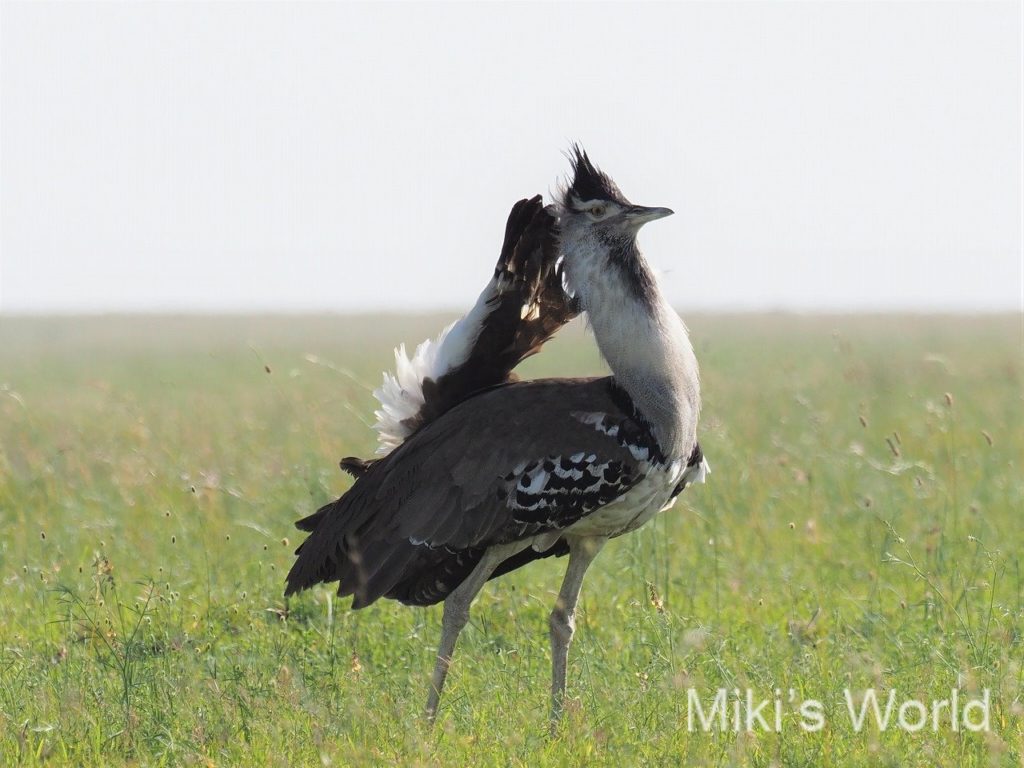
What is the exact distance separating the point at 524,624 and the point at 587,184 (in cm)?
185

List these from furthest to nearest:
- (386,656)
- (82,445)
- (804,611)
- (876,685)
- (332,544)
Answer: (82,445) → (804,611) → (386,656) → (332,544) → (876,685)

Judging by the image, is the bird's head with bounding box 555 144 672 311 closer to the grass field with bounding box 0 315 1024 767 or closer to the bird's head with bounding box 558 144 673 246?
the bird's head with bounding box 558 144 673 246

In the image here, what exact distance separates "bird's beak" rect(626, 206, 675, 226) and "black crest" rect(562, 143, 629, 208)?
0.08 metres

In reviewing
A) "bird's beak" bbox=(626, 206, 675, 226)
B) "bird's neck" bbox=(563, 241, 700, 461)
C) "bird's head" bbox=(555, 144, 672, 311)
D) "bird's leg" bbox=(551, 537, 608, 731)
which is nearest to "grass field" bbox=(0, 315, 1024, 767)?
"bird's leg" bbox=(551, 537, 608, 731)

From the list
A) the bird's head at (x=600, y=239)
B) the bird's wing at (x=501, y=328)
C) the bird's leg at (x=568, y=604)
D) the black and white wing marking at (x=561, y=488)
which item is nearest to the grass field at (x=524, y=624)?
the bird's leg at (x=568, y=604)

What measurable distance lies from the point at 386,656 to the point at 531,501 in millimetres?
1195

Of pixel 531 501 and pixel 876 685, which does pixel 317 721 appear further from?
pixel 876 685

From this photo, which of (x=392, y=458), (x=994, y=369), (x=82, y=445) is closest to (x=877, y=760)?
(x=392, y=458)

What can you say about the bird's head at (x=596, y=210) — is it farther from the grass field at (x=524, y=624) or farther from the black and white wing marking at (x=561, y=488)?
the grass field at (x=524, y=624)

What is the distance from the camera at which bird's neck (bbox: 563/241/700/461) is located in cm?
445

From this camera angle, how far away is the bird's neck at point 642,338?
14.6ft

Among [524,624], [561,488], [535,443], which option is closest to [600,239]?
[535,443]

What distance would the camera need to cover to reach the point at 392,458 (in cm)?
482

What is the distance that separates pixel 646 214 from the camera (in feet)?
15.0
